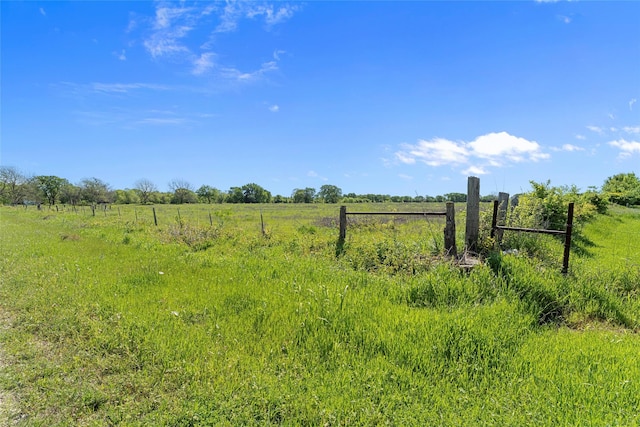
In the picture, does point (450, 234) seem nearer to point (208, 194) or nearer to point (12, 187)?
point (12, 187)

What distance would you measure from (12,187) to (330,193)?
8907cm

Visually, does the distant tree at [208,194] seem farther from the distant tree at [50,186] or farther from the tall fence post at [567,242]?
the tall fence post at [567,242]

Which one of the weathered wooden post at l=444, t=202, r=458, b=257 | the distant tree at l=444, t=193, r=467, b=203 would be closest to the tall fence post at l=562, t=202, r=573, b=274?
the weathered wooden post at l=444, t=202, r=458, b=257

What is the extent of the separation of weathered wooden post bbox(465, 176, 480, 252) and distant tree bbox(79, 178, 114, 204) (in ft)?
309

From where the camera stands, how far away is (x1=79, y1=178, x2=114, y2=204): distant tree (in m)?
83.8

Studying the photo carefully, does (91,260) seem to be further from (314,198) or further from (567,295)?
(314,198)

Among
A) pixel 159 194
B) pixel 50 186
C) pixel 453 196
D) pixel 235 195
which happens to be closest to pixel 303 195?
pixel 235 195

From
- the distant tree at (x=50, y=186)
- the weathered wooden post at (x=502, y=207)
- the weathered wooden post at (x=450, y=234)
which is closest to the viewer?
the weathered wooden post at (x=450, y=234)

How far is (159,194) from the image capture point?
111 meters

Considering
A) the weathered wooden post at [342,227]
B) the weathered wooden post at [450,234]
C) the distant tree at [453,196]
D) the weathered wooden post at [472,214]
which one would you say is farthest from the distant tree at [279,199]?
the weathered wooden post at [472,214]

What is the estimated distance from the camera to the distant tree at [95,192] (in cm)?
8384

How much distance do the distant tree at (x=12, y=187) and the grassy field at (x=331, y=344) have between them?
88478 mm

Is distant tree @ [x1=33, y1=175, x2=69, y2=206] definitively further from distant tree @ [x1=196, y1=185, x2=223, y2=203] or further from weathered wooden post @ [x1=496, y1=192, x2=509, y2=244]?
weathered wooden post @ [x1=496, y1=192, x2=509, y2=244]

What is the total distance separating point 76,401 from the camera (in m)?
3.23
